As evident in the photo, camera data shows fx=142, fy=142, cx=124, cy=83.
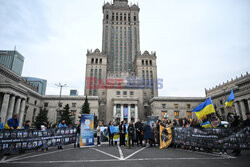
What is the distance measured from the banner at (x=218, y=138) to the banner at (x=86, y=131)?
7.72m

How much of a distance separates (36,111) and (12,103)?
695 inches

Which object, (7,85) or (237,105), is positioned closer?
(7,85)

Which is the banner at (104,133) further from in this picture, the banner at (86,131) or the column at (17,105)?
the column at (17,105)

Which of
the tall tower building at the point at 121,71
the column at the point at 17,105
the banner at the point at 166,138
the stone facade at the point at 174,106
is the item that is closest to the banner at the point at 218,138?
the banner at the point at 166,138

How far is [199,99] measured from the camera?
5709cm

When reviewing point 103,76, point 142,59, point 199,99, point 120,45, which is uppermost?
point 120,45

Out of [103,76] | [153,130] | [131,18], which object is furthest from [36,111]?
[131,18]

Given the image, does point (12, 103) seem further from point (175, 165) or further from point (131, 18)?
point (131, 18)

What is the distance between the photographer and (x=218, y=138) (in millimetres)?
8156

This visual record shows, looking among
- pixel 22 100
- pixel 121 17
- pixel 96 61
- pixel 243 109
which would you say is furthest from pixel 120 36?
pixel 243 109

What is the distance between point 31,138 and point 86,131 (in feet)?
14.2

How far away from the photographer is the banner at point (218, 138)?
24.6ft

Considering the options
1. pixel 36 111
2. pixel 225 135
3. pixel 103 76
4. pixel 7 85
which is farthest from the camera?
pixel 103 76

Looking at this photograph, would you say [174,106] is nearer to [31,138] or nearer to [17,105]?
[17,105]
